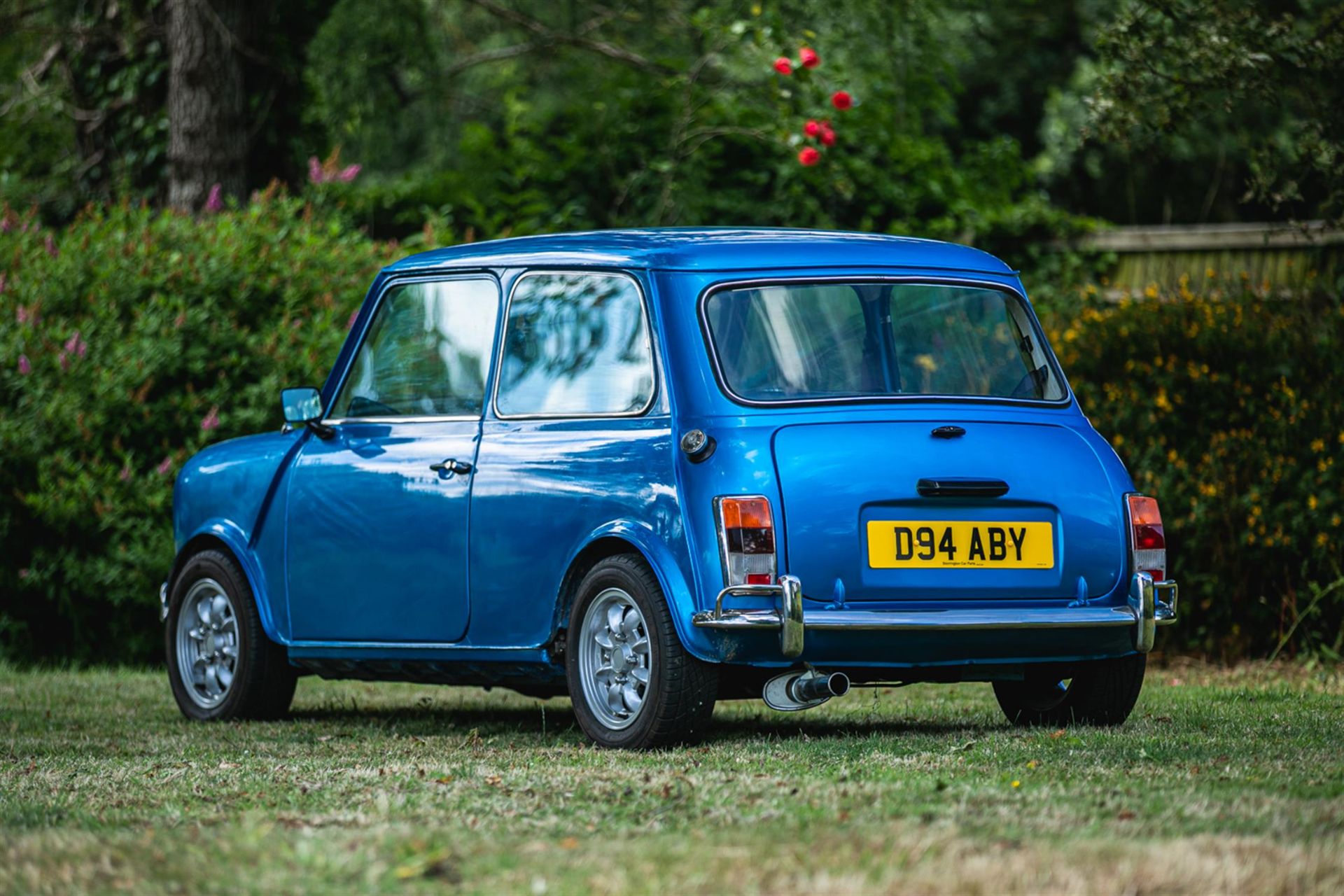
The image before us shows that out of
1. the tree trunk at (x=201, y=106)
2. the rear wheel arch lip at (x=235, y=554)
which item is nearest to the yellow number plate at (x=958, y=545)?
the rear wheel arch lip at (x=235, y=554)

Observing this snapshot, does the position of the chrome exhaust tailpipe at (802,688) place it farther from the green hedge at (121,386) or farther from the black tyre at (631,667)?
the green hedge at (121,386)

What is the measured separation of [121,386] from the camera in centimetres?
1187

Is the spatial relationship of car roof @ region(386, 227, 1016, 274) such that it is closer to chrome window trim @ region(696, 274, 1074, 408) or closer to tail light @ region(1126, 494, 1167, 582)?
chrome window trim @ region(696, 274, 1074, 408)

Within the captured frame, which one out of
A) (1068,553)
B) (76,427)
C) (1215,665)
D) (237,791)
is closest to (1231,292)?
(1215,665)

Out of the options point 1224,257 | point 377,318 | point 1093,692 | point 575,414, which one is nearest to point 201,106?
point 377,318

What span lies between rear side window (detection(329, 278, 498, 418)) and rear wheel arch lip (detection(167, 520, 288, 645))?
751 mm

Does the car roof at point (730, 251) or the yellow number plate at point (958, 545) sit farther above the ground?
the car roof at point (730, 251)

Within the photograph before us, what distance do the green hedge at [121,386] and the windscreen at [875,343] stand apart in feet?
18.5

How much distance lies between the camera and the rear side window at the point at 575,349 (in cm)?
720

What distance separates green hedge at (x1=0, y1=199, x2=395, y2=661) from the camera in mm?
11828

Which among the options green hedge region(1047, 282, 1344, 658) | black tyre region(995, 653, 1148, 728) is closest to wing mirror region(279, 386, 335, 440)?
black tyre region(995, 653, 1148, 728)

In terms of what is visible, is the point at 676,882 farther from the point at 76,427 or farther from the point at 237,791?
the point at 76,427

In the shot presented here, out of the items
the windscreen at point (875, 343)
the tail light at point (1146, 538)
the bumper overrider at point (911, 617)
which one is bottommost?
the bumper overrider at point (911, 617)

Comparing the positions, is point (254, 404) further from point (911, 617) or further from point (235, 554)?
point (911, 617)
